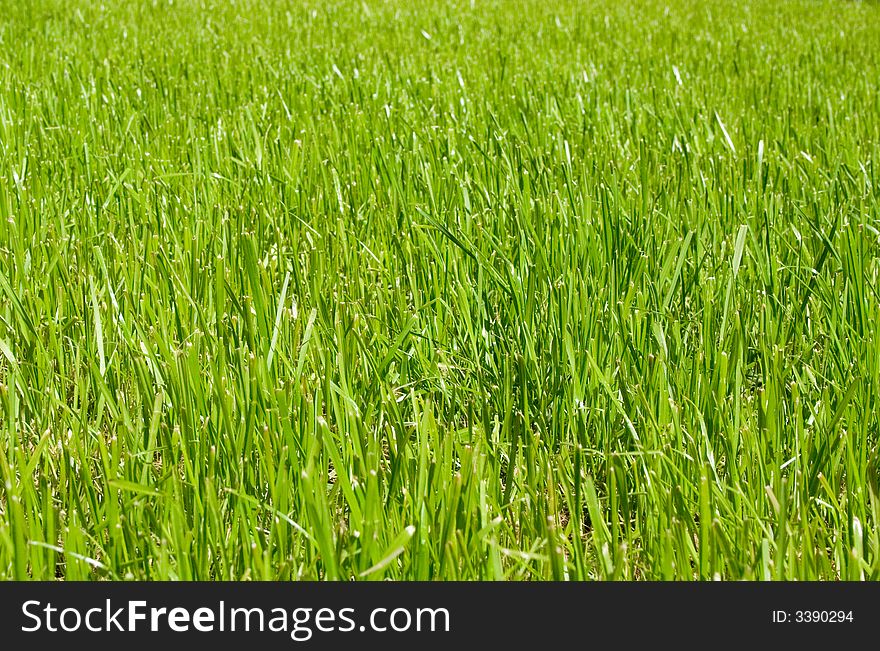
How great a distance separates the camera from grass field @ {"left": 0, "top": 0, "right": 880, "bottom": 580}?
1169 millimetres

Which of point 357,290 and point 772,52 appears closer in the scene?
point 357,290

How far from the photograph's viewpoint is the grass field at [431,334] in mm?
1169

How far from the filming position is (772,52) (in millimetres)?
5445

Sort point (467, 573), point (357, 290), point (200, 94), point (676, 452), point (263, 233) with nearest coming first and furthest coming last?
1. point (467, 573)
2. point (676, 452)
3. point (357, 290)
4. point (263, 233)
5. point (200, 94)

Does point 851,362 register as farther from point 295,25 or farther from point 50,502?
point 295,25

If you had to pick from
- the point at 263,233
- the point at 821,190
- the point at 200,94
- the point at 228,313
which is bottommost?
the point at 228,313

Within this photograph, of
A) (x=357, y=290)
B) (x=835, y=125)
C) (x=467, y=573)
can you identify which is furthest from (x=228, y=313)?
(x=835, y=125)

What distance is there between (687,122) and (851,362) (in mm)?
1847

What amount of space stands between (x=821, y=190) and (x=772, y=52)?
3153 mm

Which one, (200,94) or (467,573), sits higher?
(200,94)

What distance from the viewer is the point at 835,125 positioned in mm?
3420

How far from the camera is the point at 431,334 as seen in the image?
69.6 inches

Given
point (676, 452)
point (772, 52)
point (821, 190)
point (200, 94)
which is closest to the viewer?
point (676, 452)

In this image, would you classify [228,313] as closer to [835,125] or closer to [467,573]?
[467,573]
